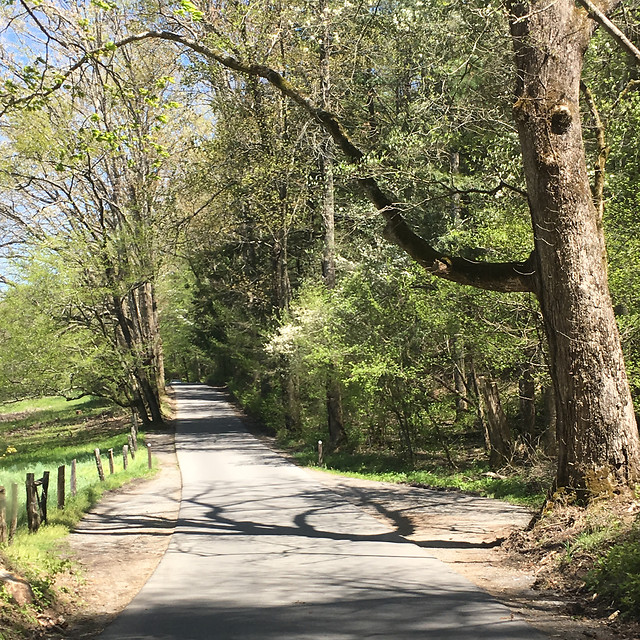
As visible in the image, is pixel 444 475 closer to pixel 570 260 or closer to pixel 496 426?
pixel 496 426

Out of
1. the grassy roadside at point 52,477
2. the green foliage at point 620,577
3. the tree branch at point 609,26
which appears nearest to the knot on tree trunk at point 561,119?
the tree branch at point 609,26

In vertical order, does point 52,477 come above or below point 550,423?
below

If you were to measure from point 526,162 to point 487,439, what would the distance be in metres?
11.5

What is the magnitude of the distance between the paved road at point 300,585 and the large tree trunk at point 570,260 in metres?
2.28

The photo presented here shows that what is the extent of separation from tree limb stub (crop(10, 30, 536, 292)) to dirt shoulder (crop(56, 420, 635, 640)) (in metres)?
3.53

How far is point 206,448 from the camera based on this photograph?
2736 cm

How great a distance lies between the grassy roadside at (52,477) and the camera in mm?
6793

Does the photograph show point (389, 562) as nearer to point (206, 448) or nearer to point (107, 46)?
point (107, 46)

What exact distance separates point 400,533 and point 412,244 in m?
4.65

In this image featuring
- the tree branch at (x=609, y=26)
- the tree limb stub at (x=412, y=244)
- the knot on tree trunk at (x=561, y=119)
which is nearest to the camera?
the tree branch at (x=609, y=26)

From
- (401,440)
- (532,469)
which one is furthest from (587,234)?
(401,440)

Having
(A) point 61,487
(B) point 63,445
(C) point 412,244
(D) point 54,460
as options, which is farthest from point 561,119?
(B) point 63,445

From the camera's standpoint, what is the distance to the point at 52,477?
19.6m

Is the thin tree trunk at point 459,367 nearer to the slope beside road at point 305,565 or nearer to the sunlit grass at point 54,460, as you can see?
the slope beside road at point 305,565
